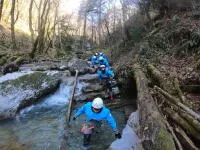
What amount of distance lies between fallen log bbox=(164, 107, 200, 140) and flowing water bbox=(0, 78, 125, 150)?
2235 millimetres

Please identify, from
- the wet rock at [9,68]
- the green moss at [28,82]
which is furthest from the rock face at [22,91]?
the wet rock at [9,68]

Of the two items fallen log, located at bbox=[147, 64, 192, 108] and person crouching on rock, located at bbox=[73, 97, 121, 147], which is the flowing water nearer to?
person crouching on rock, located at bbox=[73, 97, 121, 147]

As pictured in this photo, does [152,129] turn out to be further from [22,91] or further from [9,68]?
[9,68]

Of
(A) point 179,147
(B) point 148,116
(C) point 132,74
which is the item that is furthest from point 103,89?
(A) point 179,147

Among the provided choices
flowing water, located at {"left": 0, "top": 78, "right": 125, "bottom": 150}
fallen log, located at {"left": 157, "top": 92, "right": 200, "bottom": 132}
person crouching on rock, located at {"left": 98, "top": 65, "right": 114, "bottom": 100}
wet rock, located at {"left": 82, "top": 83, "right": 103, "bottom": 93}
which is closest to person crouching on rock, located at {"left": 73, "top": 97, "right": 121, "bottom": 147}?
flowing water, located at {"left": 0, "top": 78, "right": 125, "bottom": 150}

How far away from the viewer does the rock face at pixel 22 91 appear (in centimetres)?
1145

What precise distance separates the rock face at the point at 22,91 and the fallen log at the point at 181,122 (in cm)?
643

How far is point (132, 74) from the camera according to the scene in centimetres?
1330

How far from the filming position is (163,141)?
5.64m

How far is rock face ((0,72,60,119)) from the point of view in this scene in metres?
11.4

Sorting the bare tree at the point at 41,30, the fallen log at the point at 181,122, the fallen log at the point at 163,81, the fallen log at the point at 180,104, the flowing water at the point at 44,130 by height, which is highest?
the bare tree at the point at 41,30

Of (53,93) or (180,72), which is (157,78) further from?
(53,93)

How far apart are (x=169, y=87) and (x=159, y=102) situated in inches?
22.6

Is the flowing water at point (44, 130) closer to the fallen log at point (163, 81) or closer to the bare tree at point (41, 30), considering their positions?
the fallen log at point (163, 81)
